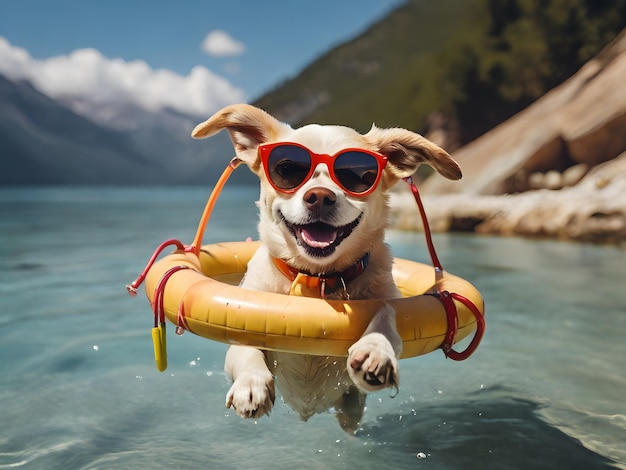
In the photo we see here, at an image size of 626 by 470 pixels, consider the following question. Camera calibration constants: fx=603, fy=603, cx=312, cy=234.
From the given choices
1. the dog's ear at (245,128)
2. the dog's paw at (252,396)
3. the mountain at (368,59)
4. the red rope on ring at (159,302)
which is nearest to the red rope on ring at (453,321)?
the dog's paw at (252,396)

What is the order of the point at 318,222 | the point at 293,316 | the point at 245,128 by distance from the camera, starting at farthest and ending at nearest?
the point at 245,128
the point at 318,222
the point at 293,316

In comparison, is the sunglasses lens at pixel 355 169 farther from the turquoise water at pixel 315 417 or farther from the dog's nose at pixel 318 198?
the turquoise water at pixel 315 417

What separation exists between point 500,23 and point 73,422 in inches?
1312

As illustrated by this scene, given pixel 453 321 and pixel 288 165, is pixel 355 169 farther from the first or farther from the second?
pixel 453 321

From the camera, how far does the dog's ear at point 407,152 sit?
126 inches

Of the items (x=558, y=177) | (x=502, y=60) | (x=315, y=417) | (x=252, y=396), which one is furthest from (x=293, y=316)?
(x=502, y=60)

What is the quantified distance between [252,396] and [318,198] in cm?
101

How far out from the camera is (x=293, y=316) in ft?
9.55

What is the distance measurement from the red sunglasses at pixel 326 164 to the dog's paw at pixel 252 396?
3.31ft

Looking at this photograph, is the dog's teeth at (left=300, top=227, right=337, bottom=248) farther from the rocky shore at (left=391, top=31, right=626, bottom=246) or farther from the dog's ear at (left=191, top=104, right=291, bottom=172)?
the rocky shore at (left=391, top=31, right=626, bottom=246)

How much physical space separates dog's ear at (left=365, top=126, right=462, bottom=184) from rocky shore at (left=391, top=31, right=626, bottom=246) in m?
10.2

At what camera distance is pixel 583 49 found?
24984 mm

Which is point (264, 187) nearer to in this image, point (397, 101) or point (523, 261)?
point (523, 261)

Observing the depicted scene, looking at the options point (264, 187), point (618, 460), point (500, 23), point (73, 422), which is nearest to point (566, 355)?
point (618, 460)
